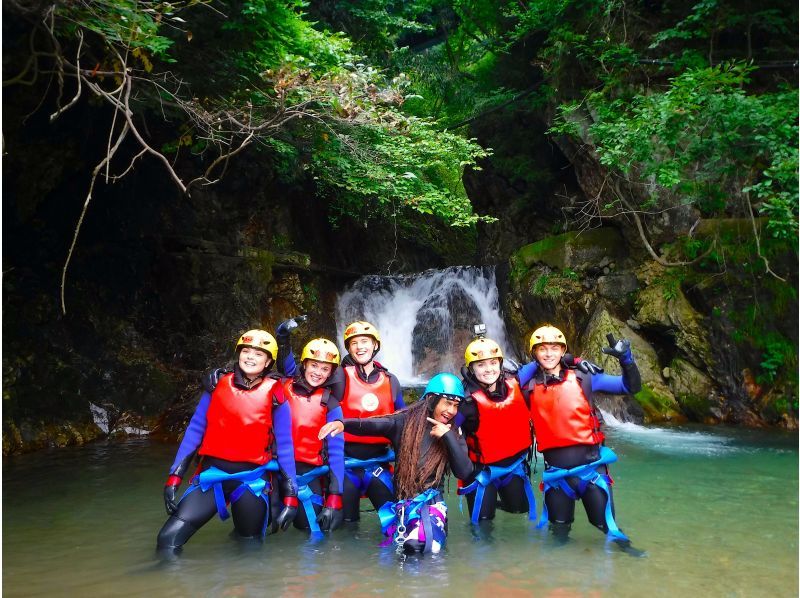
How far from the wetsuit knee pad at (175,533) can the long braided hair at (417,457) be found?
4.91 feet

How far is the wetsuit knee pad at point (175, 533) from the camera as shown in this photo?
14.3 ft

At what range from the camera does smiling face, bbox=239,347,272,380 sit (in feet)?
15.3

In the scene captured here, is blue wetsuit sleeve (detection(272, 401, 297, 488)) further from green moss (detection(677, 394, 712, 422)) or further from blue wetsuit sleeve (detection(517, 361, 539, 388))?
green moss (detection(677, 394, 712, 422))

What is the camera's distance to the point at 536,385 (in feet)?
15.6

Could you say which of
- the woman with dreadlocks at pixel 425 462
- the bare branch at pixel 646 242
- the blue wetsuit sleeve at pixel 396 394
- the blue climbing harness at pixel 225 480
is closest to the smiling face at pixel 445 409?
the woman with dreadlocks at pixel 425 462

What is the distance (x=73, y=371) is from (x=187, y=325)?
235cm

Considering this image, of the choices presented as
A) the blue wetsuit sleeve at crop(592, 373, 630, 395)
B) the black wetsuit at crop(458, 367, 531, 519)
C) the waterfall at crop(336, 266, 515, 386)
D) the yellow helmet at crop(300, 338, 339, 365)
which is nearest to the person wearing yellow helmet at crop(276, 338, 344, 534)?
the yellow helmet at crop(300, 338, 339, 365)

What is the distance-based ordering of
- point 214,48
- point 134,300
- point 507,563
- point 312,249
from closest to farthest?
1. point 507,563
2. point 214,48
3. point 134,300
4. point 312,249

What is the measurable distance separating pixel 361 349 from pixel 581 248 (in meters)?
9.31

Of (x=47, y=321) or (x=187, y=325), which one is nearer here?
(x=47, y=321)

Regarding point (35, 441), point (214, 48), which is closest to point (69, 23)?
point (214, 48)

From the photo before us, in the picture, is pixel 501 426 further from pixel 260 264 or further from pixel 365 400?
pixel 260 264

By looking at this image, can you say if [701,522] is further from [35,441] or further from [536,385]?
[35,441]

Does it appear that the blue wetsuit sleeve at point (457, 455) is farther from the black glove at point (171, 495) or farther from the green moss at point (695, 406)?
the green moss at point (695, 406)
